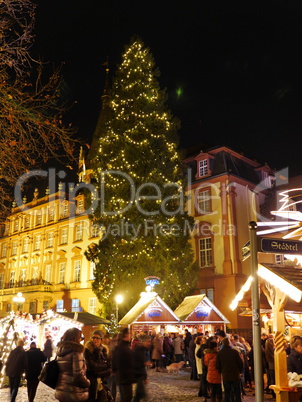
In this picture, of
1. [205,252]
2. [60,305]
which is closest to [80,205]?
[60,305]

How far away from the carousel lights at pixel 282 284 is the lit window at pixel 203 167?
24.0 metres

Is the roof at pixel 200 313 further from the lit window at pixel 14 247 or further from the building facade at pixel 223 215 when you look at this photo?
the lit window at pixel 14 247

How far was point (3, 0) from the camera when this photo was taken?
6.84 m

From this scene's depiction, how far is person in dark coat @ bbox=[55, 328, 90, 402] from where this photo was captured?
18.9ft

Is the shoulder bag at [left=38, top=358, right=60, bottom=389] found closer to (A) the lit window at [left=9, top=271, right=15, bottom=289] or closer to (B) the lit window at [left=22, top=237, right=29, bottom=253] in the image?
(B) the lit window at [left=22, top=237, right=29, bottom=253]

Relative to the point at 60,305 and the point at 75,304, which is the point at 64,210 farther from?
the point at 75,304

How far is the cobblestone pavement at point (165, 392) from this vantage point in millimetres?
12305

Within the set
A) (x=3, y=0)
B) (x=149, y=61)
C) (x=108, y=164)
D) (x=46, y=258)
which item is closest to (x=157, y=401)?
(x=3, y=0)

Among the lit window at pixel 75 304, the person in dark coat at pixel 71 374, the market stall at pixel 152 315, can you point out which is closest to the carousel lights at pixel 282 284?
the person in dark coat at pixel 71 374

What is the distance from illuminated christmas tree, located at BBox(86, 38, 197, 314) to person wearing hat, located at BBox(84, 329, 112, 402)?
17435 millimetres

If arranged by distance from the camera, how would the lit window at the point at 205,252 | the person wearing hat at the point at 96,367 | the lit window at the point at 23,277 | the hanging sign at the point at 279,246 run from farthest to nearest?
the lit window at the point at 23,277 → the lit window at the point at 205,252 → the person wearing hat at the point at 96,367 → the hanging sign at the point at 279,246

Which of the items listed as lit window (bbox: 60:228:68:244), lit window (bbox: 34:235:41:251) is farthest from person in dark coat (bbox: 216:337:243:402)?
lit window (bbox: 34:235:41:251)

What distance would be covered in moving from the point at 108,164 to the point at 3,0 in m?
19.8

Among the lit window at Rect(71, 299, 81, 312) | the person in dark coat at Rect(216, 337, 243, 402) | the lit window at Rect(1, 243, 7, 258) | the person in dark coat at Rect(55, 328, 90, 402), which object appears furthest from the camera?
the lit window at Rect(1, 243, 7, 258)
